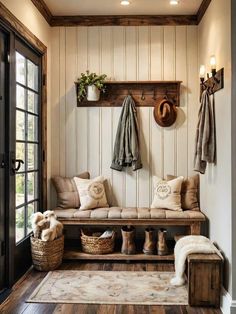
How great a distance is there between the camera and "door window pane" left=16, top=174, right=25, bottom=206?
355 cm

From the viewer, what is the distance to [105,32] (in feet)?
14.8

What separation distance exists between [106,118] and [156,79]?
756 mm

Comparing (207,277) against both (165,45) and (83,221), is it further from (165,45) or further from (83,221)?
(165,45)

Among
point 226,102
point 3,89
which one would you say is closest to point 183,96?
point 226,102

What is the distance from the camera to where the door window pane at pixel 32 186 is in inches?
155

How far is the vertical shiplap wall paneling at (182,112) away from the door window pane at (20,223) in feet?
6.14

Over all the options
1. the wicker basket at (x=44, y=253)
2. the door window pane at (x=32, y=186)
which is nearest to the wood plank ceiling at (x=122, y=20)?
the door window pane at (x=32, y=186)

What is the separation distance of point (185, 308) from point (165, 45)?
2.96m

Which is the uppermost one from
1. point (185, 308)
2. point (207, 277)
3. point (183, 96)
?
point (183, 96)

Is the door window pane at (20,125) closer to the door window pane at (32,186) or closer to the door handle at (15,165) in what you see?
the door handle at (15,165)

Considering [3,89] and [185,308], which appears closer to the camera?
[185,308]

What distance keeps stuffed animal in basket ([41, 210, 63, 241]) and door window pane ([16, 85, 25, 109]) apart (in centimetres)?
112

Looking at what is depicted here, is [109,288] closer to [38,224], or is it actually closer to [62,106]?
[38,224]

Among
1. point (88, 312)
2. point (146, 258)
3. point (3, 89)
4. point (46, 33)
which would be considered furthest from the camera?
point (46, 33)
